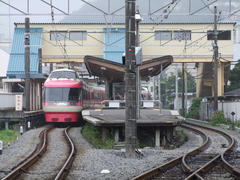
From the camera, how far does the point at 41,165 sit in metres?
10.3

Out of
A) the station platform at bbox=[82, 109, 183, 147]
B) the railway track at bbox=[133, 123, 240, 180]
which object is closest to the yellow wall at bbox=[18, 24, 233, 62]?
the station platform at bbox=[82, 109, 183, 147]

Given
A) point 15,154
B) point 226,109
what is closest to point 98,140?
point 15,154

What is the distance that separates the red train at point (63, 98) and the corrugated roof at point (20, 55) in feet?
30.5

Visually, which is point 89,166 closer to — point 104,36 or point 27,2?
point 27,2

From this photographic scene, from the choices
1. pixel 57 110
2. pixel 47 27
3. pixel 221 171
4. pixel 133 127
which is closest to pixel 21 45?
pixel 47 27

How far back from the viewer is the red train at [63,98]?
23.8 meters

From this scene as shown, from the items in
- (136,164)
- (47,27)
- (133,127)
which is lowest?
(136,164)

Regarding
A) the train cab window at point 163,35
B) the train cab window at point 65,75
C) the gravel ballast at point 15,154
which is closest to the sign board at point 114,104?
the train cab window at point 65,75

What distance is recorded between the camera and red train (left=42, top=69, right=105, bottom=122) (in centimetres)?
2377

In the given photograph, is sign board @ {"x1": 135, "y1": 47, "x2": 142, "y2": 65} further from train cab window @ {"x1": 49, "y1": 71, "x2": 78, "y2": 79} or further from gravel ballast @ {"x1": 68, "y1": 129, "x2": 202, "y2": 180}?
train cab window @ {"x1": 49, "y1": 71, "x2": 78, "y2": 79}

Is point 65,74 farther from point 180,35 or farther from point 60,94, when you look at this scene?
point 180,35

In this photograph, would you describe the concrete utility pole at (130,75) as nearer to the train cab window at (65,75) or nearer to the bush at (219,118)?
the train cab window at (65,75)

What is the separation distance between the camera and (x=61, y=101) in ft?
78.0

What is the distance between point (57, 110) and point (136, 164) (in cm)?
1383
